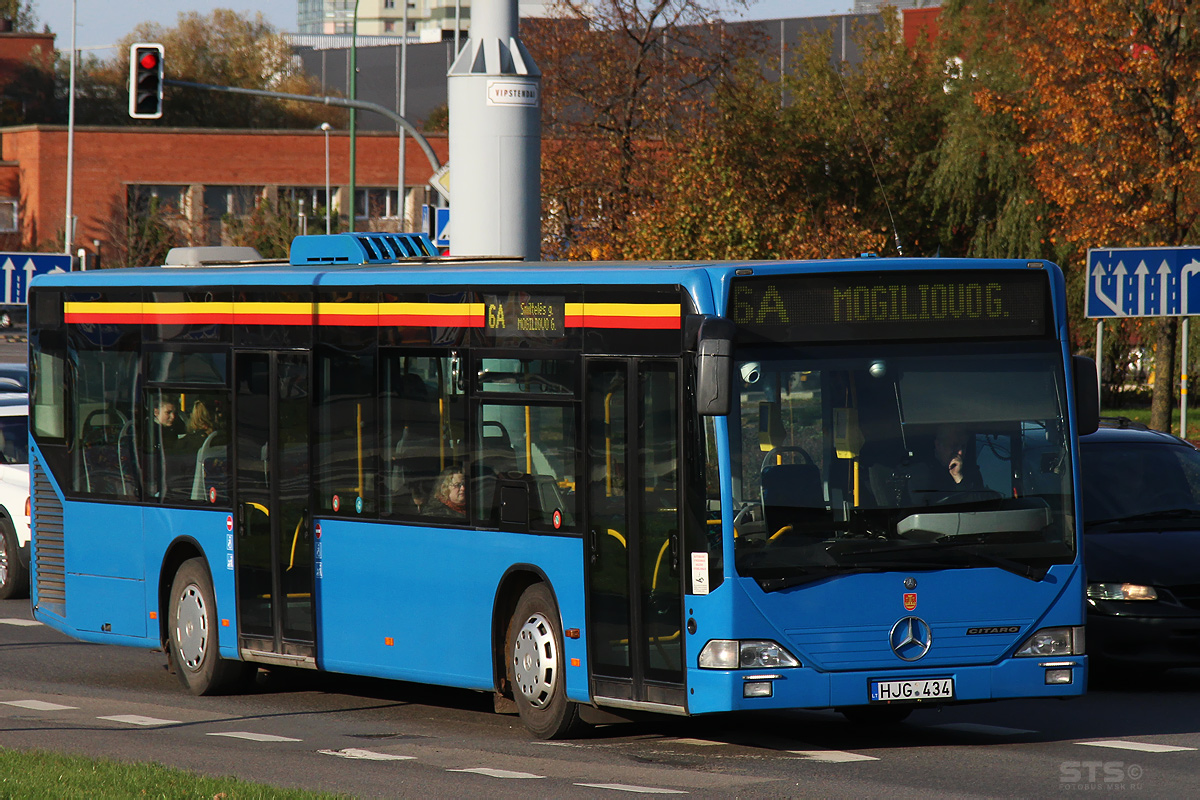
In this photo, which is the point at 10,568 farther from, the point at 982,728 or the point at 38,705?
the point at 982,728

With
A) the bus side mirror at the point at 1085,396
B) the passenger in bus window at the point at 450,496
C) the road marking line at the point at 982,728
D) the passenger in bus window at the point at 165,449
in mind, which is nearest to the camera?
the bus side mirror at the point at 1085,396

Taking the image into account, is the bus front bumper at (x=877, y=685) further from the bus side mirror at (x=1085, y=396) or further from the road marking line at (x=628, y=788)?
the bus side mirror at (x=1085, y=396)

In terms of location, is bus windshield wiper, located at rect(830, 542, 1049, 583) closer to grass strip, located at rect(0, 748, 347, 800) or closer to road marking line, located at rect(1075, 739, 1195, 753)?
road marking line, located at rect(1075, 739, 1195, 753)

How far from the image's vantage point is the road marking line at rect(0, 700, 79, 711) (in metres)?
12.1

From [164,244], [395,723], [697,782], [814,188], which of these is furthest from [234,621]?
[164,244]

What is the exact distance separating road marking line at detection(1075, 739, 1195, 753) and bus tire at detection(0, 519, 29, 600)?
1217cm

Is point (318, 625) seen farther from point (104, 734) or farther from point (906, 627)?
point (906, 627)

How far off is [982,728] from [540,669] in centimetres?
267

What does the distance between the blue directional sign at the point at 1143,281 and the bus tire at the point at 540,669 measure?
1020cm

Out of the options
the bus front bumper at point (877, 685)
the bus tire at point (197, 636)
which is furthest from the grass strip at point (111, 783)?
the bus tire at point (197, 636)

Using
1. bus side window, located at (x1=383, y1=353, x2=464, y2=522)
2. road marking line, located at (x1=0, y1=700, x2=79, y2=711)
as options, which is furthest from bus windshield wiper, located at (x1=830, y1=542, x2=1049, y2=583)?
road marking line, located at (x1=0, y1=700, x2=79, y2=711)

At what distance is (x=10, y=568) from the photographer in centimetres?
1905

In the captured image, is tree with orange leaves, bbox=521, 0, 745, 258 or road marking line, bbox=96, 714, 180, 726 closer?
road marking line, bbox=96, 714, 180, 726

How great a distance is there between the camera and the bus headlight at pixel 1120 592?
12.2 metres
